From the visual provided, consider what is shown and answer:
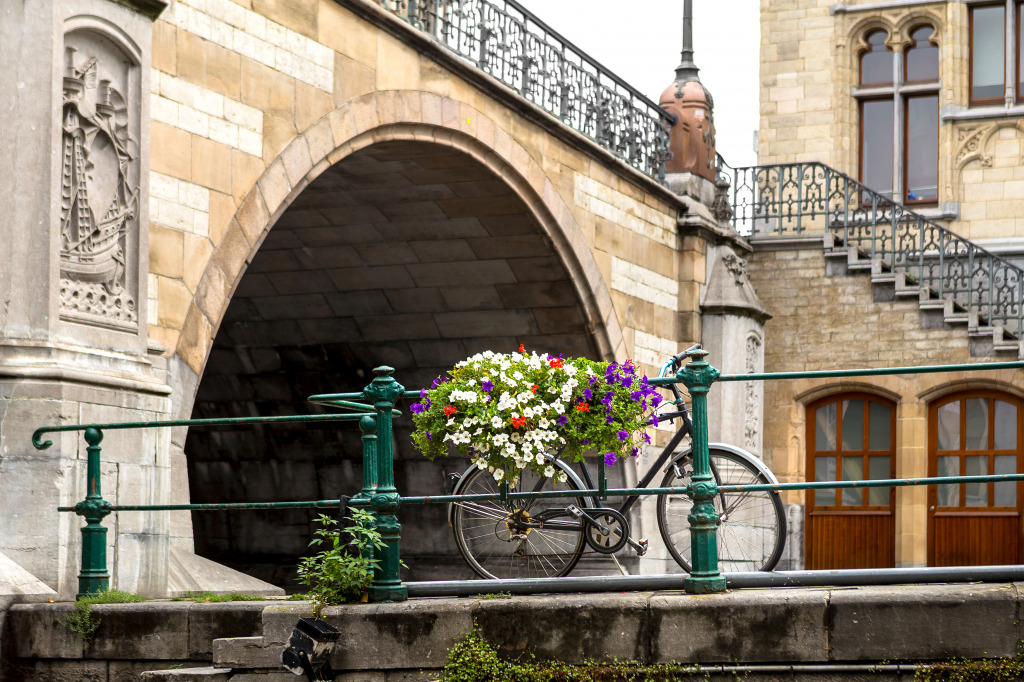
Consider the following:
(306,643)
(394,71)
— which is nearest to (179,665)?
(306,643)

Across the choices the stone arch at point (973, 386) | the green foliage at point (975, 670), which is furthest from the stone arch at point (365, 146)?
the stone arch at point (973, 386)

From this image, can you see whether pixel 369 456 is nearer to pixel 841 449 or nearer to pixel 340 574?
pixel 340 574

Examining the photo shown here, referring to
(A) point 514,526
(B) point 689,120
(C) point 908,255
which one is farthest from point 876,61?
(A) point 514,526

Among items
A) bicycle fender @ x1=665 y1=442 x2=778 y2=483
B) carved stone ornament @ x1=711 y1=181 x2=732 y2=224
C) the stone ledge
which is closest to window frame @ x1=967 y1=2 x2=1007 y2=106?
carved stone ornament @ x1=711 y1=181 x2=732 y2=224

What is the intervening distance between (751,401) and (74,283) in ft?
35.6

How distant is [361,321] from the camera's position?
14906 millimetres

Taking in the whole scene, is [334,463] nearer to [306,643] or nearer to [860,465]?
[860,465]

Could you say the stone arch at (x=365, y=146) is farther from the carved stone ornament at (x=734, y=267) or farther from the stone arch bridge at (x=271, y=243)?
the carved stone ornament at (x=734, y=267)

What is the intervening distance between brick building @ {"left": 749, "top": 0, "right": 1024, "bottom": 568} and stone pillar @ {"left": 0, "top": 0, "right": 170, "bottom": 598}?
11.5 metres

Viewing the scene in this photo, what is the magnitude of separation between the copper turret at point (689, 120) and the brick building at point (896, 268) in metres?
1.88

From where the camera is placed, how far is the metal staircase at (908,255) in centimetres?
1761

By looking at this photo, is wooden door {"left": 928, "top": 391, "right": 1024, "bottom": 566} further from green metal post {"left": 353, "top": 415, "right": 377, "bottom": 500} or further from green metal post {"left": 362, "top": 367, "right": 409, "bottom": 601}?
green metal post {"left": 362, "top": 367, "right": 409, "bottom": 601}

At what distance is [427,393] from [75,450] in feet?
6.12

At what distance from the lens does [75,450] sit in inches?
277
